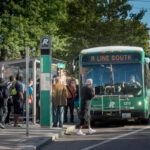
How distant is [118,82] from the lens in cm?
1462

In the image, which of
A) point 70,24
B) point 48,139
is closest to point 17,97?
point 48,139

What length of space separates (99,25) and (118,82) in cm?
1849

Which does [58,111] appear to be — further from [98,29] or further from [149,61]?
[98,29]

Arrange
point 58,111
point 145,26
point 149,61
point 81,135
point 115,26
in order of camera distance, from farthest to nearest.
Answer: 1. point 145,26
2. point 115,26
3. point 149,61
4. point 58,111
5. point 81,135

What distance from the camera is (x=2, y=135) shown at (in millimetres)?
11312

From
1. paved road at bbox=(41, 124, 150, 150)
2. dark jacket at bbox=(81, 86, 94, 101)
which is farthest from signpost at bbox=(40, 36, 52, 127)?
paved road at bbox=(41, 124, 150, 150)

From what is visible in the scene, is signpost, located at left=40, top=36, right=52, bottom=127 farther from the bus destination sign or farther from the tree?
the tree

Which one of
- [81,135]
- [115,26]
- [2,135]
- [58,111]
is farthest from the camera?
[115,26]

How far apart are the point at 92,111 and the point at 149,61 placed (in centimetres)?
323

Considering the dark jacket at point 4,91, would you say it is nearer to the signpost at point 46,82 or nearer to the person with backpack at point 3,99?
the person with backpack at point 3,99

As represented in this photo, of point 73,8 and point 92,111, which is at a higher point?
point 73,8

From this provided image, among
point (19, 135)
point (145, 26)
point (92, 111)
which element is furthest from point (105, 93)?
point (145, 26)

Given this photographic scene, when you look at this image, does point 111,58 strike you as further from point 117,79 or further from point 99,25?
point 99,25

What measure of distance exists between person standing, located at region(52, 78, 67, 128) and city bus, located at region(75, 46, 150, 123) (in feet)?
4.14
